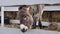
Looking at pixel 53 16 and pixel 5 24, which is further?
pixel 5 24

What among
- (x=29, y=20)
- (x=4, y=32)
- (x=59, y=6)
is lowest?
(x=4, y=32)

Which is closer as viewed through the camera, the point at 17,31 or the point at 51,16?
the point at 51,16

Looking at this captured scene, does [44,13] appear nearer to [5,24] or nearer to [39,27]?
[39,27]

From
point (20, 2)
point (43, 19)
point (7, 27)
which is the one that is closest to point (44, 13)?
point (43, 19)

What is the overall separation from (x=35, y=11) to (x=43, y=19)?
0.35ft

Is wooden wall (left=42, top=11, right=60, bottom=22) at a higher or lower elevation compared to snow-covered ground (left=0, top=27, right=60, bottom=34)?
higher

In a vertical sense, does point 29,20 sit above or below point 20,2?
below

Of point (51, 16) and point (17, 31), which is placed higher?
point (51, 16)

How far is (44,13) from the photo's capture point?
1.19 m

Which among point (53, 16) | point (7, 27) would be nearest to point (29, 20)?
point (53, 16)

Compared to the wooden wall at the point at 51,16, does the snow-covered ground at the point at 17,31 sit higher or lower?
lower

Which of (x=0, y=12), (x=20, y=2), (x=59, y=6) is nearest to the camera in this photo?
(x=59, y=6)

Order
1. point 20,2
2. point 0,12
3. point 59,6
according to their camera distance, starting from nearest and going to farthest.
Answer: point 59,6 → point 20,2 → point 0,12

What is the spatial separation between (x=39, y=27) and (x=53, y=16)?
169 millimetres
